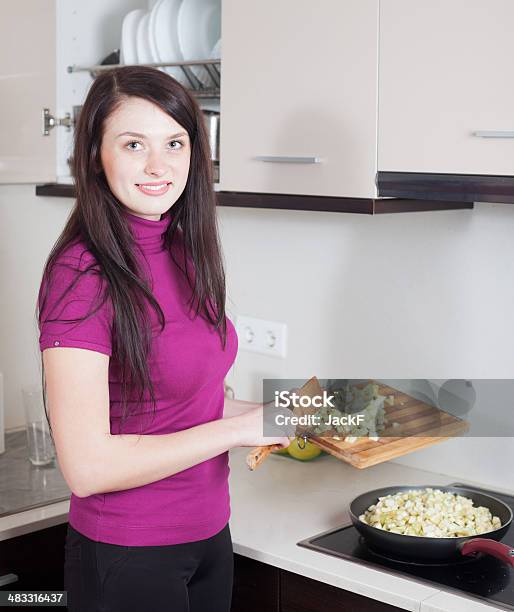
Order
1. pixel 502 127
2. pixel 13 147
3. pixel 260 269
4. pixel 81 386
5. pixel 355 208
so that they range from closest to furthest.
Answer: pixel 81 386 < pixel 502 127 < pixel 355 208 < pixel 13 147 < pixel 260 269

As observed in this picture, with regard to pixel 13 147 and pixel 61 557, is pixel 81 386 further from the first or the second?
pixel 13 147

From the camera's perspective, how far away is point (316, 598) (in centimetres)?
161

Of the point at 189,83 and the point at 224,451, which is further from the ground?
the point at 189,83

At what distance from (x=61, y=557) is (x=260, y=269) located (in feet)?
2.78

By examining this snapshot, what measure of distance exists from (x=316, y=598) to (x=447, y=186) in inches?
29.6

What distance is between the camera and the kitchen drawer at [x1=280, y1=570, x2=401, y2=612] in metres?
1.54

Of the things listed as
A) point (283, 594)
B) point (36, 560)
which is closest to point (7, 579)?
point (36, 560)

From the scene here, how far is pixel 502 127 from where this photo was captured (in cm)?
147

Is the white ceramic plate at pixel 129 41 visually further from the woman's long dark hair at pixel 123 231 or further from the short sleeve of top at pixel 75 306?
the short sleeve of top at pixel 75 306

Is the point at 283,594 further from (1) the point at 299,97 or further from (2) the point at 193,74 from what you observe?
(2) the point at 193,74

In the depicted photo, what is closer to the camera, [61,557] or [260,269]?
[61,557]

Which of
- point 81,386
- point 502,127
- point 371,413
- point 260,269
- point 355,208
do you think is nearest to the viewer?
point 81,386

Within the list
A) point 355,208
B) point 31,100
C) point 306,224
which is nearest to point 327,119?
point 355,208

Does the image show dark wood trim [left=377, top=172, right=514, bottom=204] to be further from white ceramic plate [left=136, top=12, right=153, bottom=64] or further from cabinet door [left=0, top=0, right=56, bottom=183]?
cabinet door [left=0, top=0, right=56, bottom=183]
